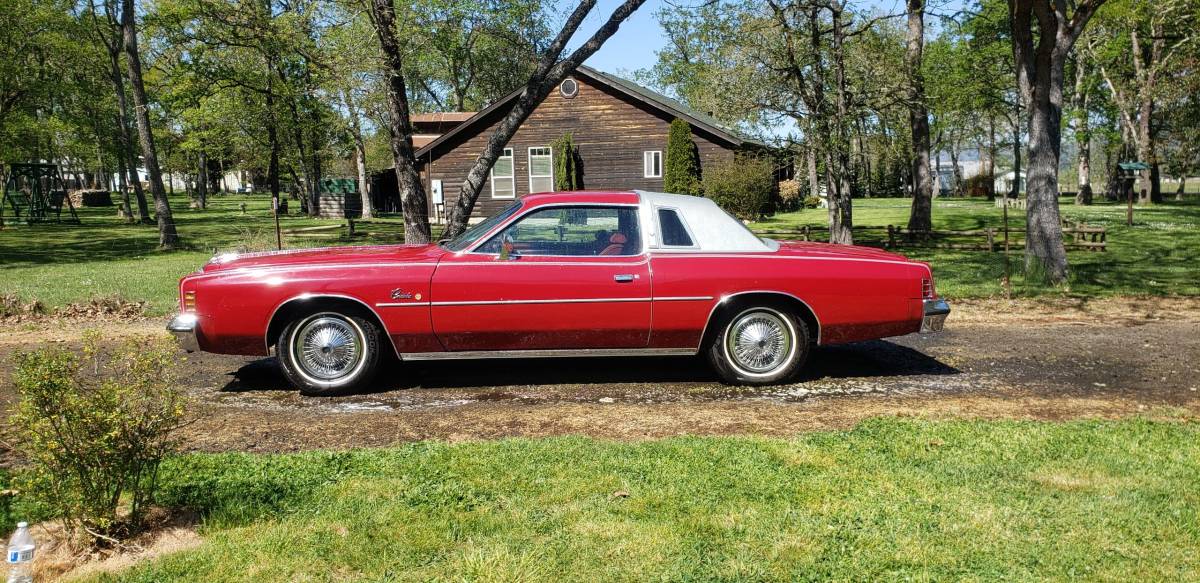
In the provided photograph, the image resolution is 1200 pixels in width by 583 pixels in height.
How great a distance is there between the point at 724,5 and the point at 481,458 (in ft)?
47.5

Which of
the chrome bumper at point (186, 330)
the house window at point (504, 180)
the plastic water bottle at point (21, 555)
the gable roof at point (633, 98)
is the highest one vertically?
the gable roof at point (633, 98)

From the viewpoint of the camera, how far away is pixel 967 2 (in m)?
16.9

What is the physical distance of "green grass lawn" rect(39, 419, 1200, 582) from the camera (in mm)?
3400

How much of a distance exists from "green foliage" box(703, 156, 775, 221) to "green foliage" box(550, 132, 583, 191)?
16.8 feet

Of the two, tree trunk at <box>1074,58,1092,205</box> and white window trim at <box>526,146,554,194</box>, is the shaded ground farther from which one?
tree trunk at <box>1074,58,1092,205</box>

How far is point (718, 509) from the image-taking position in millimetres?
3959

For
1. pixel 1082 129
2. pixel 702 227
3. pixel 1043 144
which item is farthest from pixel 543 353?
pixel 1082 129

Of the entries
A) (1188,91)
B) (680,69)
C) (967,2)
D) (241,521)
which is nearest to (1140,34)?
(1188,91)

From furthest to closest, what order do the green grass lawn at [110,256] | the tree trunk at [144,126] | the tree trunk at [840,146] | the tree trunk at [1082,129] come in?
1. the tree trunk at [1082,129]
2. the tree trunk at [144,126]
3. the tree trunk at [840,146]
4. the green grass lawn at [110,256]

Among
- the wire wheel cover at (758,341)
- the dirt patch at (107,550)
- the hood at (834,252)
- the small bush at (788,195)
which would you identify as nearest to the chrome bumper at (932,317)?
the hood at (834,252)

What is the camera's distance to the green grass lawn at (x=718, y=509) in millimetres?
3400

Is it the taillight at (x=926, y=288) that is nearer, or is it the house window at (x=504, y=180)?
the taillight at (x=926, y=288)

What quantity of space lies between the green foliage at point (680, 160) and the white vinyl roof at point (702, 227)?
74.9 feet

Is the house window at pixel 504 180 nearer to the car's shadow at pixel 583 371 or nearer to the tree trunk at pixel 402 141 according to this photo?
the tree trunk at pixel 402 141
